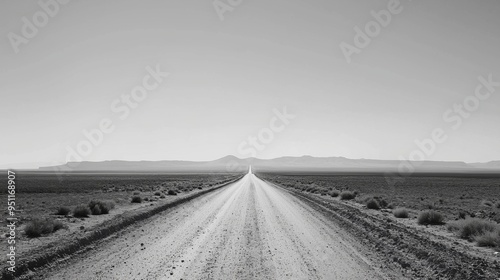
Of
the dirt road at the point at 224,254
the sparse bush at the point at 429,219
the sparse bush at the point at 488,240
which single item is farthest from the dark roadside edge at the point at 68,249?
the sparse bush at the point at 429,219

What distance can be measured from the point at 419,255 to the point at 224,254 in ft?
17.5

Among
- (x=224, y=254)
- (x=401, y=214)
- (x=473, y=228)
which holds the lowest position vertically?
(x=401, y=214)

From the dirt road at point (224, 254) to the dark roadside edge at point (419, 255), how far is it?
28.7 inches

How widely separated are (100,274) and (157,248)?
226 centimetres

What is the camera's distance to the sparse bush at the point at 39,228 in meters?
10.5

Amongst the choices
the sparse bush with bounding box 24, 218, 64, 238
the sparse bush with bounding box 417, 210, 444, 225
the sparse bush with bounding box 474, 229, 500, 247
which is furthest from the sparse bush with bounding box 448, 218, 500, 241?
the sparse bush with bounding box 24, 218, 64, 238

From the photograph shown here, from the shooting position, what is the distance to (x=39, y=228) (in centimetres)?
1072

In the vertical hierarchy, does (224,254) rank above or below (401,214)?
above

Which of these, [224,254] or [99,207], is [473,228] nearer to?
[224,254]

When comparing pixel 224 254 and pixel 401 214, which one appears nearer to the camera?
pixel 224 254

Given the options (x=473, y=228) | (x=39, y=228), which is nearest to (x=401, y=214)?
(x=473, y=228)

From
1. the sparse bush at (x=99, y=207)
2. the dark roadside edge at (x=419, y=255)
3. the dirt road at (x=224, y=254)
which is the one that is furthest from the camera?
the sparse bush at (x=99, y=207)

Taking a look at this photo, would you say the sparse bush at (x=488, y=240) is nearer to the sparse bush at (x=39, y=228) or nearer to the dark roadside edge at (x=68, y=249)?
the dark roadside edge at (x=68, y=249)

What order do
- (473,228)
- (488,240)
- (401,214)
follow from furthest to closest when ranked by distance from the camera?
(401,214) → (473,228) → (488,240)
